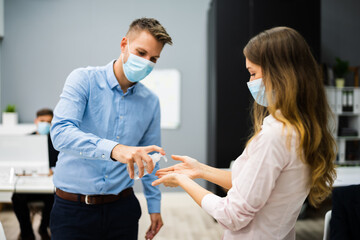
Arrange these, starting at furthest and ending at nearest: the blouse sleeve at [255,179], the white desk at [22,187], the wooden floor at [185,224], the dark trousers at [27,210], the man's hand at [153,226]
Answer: the wooden floor at [185,224], the dark trousers at [27,210], the white desk at [22,187], the man's hand at [153,226], the blouse sleeve at [255,179]

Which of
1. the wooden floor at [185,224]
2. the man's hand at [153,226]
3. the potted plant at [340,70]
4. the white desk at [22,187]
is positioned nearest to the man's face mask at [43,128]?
the white desk at [22,187]

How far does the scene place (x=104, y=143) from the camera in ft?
3.44

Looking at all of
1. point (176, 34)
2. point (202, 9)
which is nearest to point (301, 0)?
point (202, 9)

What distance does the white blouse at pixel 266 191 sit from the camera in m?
0.83

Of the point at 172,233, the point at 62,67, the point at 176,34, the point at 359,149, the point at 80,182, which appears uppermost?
the point at 176,34

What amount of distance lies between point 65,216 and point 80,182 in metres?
0.15

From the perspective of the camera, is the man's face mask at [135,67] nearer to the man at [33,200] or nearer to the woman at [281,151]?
the woman at [281,151]

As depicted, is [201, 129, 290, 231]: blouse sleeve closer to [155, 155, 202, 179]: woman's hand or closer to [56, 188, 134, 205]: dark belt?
[155, 155, 202, 179]: woman's hand

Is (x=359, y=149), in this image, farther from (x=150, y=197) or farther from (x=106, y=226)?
(x=106, y=226)

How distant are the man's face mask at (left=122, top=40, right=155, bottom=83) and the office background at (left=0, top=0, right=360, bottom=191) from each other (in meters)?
2.96

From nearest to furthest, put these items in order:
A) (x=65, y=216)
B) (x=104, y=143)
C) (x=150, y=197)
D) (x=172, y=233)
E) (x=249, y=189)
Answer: (x=249, y=189), (x=104, y=143), (x=65, y=216), (x=150, y=197), (x=172, y=233)

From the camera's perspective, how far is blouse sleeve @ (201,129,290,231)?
0.82 m

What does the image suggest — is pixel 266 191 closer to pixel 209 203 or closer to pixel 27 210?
pixel 209 203

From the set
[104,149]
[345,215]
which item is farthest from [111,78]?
[345,215]
